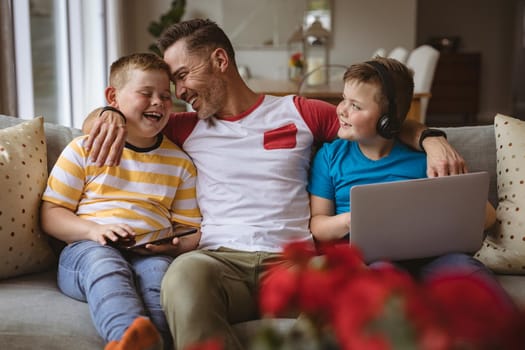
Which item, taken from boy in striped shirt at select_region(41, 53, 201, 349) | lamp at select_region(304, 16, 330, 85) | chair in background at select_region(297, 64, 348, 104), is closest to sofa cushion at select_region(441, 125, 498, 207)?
boy in striped shirt at select_region(41, 53, 201, 349)

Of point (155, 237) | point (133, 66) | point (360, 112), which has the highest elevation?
point (133, 66)

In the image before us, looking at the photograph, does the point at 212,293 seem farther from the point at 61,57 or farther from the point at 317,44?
the point at 61,57

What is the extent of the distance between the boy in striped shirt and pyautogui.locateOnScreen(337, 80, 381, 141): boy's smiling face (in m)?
0.44

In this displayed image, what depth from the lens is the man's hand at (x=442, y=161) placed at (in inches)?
64.8

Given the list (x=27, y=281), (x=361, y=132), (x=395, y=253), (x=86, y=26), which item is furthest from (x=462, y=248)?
(x=86, y=26)

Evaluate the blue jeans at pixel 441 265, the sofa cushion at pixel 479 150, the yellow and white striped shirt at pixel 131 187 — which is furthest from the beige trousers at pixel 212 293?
the sofa cushion at pixel 479 150

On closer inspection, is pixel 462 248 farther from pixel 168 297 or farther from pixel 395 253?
pixel 168 297

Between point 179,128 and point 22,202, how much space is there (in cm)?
47

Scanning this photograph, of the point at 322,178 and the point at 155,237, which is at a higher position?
the point at 322,178

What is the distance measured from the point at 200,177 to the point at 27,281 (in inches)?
20.1

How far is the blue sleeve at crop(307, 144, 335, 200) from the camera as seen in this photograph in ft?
5.94

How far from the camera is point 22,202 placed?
1671 mm

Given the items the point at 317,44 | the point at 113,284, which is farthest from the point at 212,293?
the point at 317,44

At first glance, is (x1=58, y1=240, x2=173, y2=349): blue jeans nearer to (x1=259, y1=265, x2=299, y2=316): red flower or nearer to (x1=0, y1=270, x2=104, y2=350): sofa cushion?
(x1=0, y1=270, x2=104, y2=350): sofa cushion
